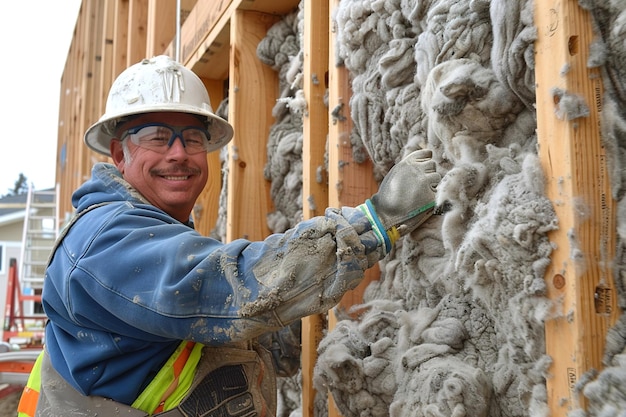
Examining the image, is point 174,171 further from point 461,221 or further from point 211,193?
point 211,193

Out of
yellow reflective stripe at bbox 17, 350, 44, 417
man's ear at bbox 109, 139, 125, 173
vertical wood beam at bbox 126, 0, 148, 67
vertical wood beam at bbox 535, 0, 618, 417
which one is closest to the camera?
vertical wood beam at bbox 535, 0, 618, 417

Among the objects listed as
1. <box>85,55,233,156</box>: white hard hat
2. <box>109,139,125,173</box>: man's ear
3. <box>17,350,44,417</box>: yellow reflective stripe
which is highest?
<box>85,55,233,156</box>: white hard hat

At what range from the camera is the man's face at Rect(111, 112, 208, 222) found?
1617mm

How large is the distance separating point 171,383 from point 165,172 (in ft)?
1.78

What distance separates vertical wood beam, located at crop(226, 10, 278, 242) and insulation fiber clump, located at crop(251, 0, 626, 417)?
79cm

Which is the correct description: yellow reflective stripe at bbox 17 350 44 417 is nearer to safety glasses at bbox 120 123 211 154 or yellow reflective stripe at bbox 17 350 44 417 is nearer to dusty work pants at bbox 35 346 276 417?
dusty work pants at bbox 35 346 276 417

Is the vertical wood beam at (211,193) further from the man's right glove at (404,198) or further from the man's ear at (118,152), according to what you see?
the man's right glove at (404,198)

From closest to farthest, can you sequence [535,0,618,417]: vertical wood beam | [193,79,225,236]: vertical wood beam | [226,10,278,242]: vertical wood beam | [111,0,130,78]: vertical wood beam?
1. [535,0,618,417]: vertical wood beam
2. [226,10,278,242]: vertical wood beam
3. [193,79,225,236]: vertical wood beam
4. [111,0,130,78]: vertical wood beam

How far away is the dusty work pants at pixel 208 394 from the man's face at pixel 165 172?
1.34ft

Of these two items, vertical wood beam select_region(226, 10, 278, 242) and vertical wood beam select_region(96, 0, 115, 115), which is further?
vertical wood beam select_region(96, 0, 115, 115)

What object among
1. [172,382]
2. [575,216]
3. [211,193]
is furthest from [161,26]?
[575,216]

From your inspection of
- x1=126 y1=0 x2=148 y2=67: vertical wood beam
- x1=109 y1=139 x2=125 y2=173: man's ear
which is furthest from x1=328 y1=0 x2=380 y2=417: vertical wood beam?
x1=126 y1=0 x2=148 y2=67: vertical wood beam

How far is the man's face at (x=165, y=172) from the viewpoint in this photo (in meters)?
1.62

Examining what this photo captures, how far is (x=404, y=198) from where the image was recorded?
1.35 meters
